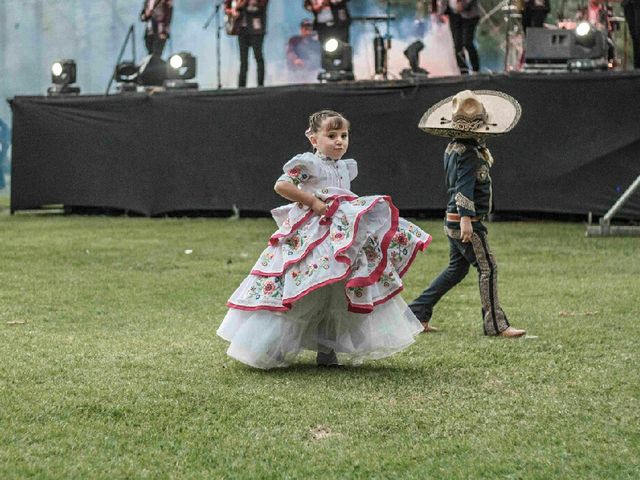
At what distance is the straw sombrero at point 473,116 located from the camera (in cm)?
724

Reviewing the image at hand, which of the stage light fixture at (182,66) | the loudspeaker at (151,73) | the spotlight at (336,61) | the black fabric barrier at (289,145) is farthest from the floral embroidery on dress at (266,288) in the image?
the loudspeaker at (151,73)

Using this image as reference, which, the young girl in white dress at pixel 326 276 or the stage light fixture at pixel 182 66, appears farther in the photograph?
the stage light fixture at pixel 182 66

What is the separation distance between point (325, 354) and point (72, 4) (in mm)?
15796

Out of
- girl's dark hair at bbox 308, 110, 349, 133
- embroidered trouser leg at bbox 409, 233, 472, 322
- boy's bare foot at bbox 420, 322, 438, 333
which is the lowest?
boy's bare foot at bbox 420, 322, 438, 333

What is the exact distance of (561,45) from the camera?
14.4 m

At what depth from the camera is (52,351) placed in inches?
263

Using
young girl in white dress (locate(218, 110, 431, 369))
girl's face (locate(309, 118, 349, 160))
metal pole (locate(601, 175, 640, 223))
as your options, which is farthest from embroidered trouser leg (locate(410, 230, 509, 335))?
metal pole (locate(601, 175, 640, 223))

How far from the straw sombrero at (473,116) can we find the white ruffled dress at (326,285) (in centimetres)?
130

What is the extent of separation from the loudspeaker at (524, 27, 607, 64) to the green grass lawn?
491 cm

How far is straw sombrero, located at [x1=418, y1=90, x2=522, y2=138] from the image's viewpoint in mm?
7242

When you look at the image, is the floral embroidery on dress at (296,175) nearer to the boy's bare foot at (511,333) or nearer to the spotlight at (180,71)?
the boy's bare foot at (511,333)

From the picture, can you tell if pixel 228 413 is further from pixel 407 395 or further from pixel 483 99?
pixel 483 99

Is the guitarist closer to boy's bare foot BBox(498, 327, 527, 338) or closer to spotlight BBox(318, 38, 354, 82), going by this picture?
spotlight BBox(318, 38, 354, 82)

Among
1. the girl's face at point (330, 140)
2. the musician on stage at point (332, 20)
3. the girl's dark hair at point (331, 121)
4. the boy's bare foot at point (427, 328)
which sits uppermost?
the musician on stage at point (332, 20)
